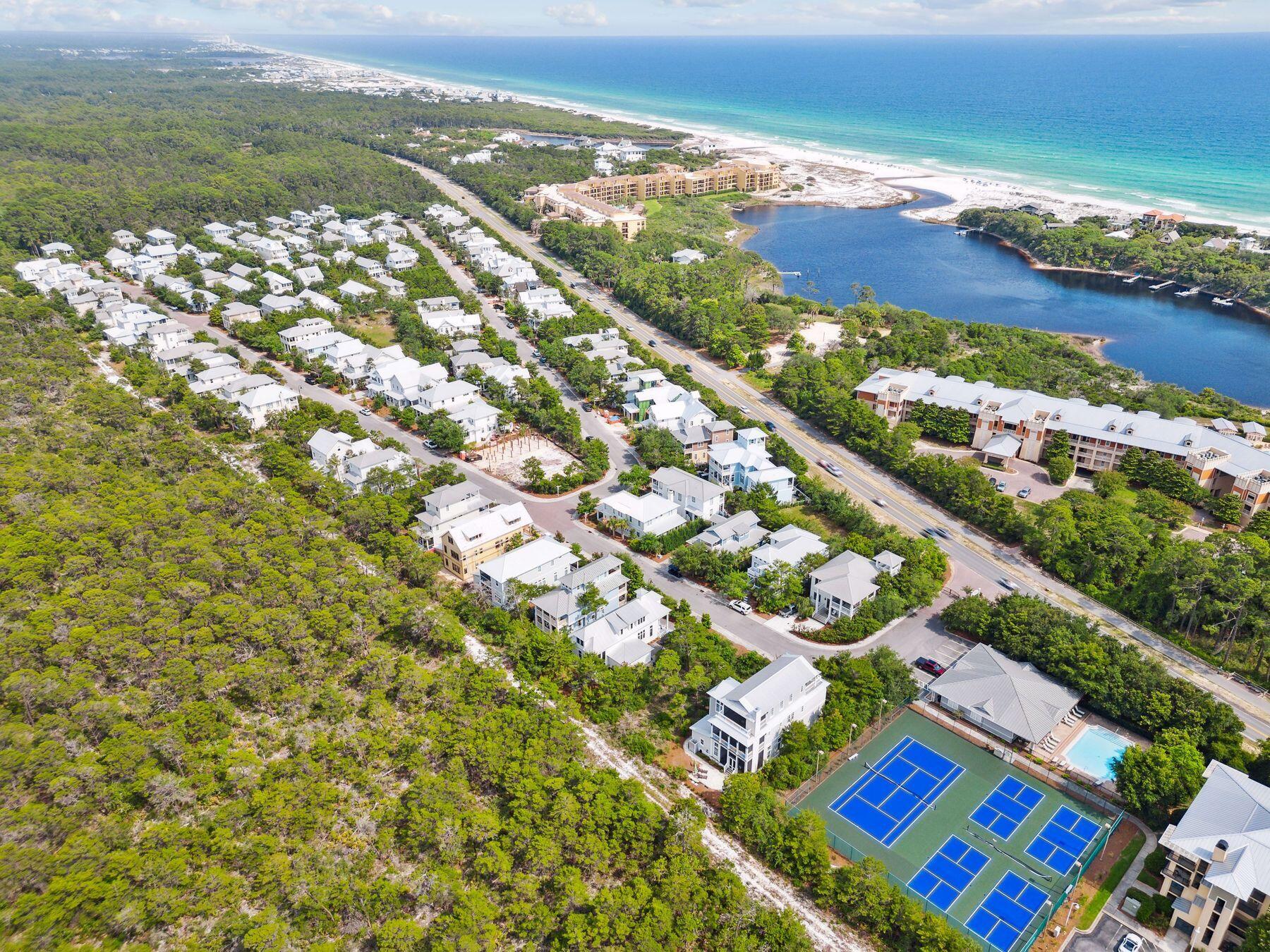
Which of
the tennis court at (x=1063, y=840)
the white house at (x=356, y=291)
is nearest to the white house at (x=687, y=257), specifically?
the white house at (x=356, y=291)

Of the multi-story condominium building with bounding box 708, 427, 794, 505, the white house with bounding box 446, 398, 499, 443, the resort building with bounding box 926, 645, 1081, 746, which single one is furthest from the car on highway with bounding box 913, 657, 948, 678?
the white house with bounding box 446, 398, 499, 443

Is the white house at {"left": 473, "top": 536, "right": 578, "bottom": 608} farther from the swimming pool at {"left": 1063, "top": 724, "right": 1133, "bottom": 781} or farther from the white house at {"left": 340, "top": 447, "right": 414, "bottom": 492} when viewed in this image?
the swimming pool at {"left": 1063, "top": 724, "right": 1133, "bottom": 781}

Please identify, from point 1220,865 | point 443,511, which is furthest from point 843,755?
point 443,511

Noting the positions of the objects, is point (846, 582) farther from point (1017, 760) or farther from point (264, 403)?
point (264, 403)

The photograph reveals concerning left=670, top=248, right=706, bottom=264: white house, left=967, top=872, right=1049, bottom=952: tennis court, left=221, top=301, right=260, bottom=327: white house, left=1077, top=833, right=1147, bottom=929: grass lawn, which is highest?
left=670, top=248, right=706, bottom=264: white house

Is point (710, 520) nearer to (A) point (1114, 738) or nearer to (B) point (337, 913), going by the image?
(A) point (1114, 738)

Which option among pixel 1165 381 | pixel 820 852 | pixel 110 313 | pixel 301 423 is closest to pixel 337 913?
pixel 820 852
